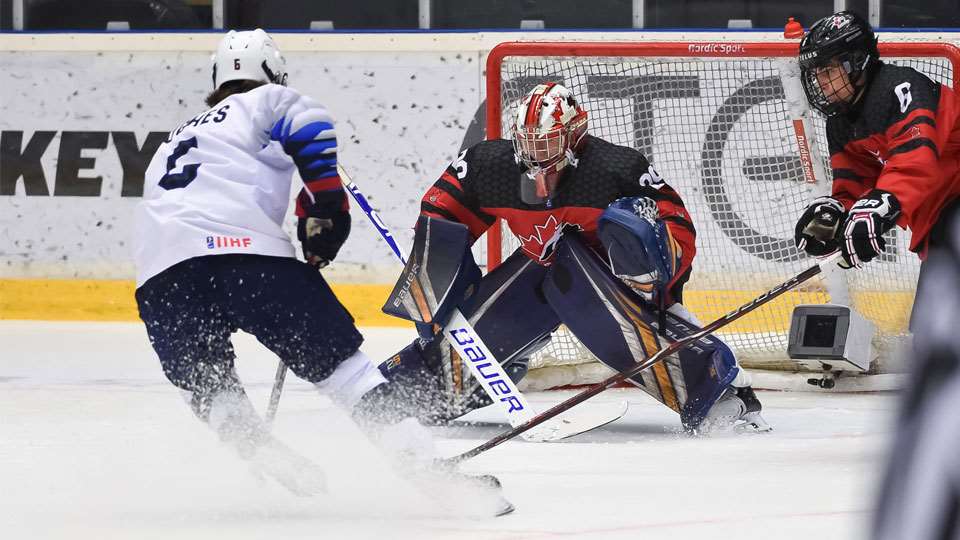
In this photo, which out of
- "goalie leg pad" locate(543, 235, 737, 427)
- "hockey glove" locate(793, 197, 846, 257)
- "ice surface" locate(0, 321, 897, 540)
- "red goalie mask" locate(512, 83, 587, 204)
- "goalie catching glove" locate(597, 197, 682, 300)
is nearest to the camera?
"ice surface" locate(0, 321, 897, 540)

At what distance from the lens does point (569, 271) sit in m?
3.18

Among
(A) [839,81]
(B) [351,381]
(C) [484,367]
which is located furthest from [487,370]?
(A) [839,81]

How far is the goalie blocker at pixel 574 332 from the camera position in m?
3.16

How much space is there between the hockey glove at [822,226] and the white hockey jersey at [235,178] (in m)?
1.00

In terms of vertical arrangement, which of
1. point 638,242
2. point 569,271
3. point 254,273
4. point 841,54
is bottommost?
point 569,271

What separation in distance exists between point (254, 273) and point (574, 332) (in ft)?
3.74

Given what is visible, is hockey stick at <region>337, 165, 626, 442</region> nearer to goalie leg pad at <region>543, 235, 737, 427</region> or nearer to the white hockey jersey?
goalie leg pad at <region>543, 235, 737, 427</region>

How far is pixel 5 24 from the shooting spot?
608cm

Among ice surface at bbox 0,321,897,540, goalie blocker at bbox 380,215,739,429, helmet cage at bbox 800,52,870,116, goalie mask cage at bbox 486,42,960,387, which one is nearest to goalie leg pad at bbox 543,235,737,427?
goalie blocker at bbox 380,215,739,429

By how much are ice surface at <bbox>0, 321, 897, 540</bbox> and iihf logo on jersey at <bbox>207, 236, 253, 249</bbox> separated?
0.44m

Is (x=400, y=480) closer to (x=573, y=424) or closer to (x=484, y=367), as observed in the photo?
(x=484, y=367)

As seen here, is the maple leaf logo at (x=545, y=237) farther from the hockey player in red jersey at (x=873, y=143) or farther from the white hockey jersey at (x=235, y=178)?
the white hockey jersey at (x=235, y=178)

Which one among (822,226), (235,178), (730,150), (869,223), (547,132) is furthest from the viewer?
(730,150)

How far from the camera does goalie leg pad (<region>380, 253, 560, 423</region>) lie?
324 cm
